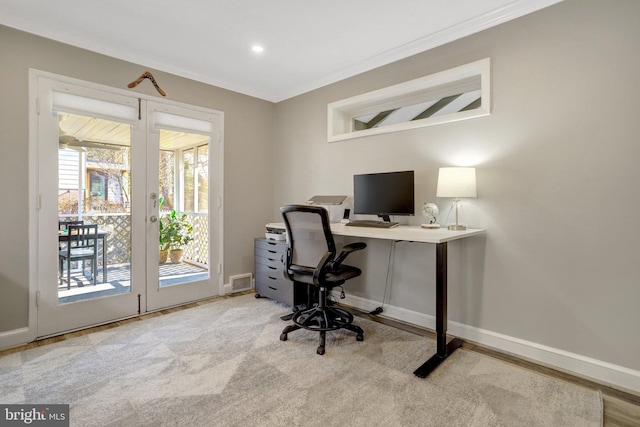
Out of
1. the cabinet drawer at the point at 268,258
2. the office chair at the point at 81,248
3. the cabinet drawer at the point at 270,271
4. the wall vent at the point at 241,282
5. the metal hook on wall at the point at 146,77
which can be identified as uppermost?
the metal hook on wall at the point at 146,77

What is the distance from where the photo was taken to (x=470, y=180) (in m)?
2.36

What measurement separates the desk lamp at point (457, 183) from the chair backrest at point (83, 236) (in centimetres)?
298

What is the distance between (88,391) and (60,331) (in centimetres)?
117

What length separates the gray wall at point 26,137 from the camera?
2.39 metres

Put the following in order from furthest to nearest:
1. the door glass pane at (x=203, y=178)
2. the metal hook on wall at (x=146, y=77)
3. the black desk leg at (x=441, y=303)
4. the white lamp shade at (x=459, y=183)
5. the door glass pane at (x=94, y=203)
Result: the door glass pane at (x=203, y=178), the metal hook on wall at (x=146, y=77), the door glass pane at (x=94, y=203), the white lamp shade at (x=459, y=183), the black desk leg at (x=441, y=303)

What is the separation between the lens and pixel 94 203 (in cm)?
280

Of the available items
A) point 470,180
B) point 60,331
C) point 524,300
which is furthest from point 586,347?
point 60,331

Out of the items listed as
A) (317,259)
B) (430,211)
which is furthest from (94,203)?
(430,211)

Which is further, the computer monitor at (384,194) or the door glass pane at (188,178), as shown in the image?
the door glass pane at (188,178)

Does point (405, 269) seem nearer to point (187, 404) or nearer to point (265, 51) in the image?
point (187, 404)

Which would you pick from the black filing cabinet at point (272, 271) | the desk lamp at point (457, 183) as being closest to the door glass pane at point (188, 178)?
the black filing cabinet at point (272, 271)

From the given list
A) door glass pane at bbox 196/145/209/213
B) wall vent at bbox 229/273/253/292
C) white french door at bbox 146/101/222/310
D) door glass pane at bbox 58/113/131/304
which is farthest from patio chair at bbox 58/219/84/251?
wall vent at bbox 229/273/253/292

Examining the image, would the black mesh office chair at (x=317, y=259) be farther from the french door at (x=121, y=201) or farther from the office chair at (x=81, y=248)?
the office chair at (x=81, y=248)

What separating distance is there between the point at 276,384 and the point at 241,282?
2.09m
